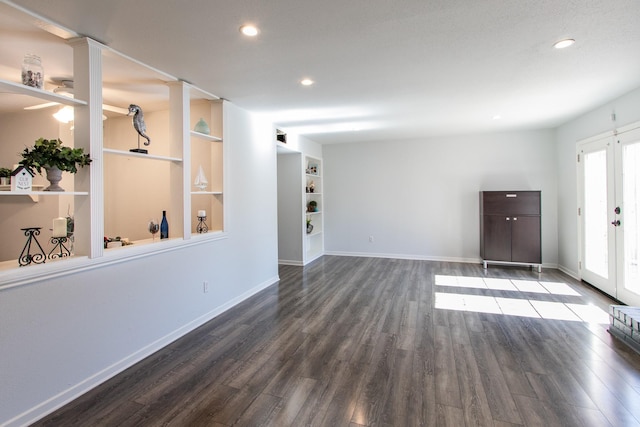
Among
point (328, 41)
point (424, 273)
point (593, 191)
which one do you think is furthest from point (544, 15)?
point (424, 273)

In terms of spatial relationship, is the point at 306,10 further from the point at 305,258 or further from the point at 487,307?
the point at 305,258

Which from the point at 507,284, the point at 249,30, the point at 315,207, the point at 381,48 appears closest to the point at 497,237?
the point at 507,284

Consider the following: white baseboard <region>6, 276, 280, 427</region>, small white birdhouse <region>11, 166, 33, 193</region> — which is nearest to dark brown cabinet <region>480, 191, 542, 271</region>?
white baseboard <region>6, 276, 280, 427</region>

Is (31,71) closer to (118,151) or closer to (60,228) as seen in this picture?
(118,151)

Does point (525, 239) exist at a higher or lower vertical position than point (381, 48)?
lower

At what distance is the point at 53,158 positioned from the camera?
203 centimetres

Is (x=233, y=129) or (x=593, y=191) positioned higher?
(x=233, y=129)

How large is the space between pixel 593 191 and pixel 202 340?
5308 millimetres

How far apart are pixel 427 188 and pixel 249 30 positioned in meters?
5.02

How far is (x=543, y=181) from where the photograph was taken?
18.5 feet

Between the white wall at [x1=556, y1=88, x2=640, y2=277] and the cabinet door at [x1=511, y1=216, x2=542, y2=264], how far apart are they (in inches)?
18.0

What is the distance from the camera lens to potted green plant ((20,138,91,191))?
1988 mm

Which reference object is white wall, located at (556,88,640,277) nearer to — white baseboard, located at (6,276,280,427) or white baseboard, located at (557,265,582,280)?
white baseboard, located at (557,265,582,280)

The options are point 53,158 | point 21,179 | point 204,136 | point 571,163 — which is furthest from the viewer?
point 571,163
